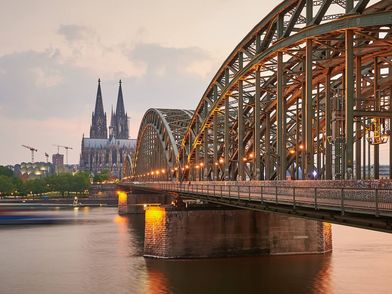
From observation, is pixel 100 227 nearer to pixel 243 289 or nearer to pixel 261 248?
pixel 261 248

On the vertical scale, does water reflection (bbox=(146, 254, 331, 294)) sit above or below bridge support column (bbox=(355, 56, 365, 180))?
below

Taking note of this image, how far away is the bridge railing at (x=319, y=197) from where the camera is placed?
24.3 meters

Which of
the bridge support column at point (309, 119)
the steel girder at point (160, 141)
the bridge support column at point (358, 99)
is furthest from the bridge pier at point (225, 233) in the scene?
the steel girder at point (160, 141)

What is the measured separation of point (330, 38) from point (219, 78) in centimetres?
2710

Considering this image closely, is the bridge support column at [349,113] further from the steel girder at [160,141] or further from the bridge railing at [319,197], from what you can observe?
the steel girder at [160,141]

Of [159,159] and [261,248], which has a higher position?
[159,159]

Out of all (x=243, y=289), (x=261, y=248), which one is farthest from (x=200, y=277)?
(x=261, y=248)

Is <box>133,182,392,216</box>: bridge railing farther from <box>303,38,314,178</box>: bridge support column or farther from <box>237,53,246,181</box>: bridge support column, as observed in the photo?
<box>237,53,246,181</box>: bridge support column

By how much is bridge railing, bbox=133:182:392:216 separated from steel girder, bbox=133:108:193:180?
66.0 m

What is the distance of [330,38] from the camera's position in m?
42.2

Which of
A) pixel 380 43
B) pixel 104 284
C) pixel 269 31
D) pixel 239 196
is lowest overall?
pixel 104 284

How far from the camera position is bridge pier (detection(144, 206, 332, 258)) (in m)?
58.0

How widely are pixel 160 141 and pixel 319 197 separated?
9885 cm

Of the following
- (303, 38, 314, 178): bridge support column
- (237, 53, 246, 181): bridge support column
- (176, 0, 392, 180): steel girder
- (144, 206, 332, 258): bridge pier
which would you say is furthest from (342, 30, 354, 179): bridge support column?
(144, 206, 332, 258): bridge pier
